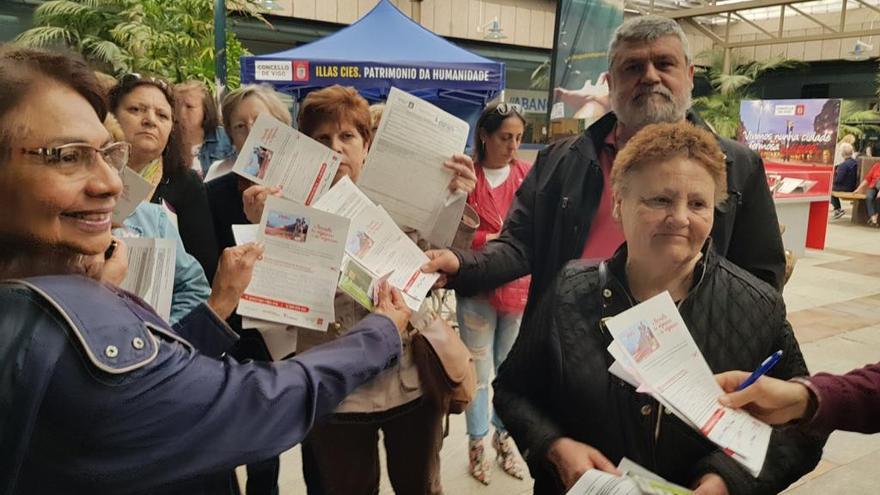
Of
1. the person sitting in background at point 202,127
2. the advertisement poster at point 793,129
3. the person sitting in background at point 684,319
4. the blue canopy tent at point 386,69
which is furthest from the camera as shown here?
the advertisement poster at point 793,129

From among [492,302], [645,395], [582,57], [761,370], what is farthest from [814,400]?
[582,57]

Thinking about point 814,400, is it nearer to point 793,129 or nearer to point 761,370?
point 761,370

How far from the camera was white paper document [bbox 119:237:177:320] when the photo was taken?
1.48m

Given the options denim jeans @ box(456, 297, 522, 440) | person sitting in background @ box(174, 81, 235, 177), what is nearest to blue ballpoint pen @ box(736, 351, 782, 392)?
denim jeans @ box(456, 297, 522, 440)

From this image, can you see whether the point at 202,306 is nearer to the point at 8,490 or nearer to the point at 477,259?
the point at 8,490

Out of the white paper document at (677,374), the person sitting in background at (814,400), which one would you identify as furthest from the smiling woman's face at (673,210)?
the person sitting in background at (814,400)

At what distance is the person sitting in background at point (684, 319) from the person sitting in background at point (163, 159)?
1.32 m

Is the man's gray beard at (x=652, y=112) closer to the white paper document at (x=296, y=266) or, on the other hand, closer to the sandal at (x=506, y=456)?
the white paper document at (x=296, y=266)

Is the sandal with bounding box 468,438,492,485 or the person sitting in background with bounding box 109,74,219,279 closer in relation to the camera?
the person sitting in background with bounding box 109,74,219,279

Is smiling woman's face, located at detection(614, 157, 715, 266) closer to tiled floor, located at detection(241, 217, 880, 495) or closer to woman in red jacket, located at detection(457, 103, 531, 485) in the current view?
woman in red jacket, located at detection(457, 103, 531, 485)

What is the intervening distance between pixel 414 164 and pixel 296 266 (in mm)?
494

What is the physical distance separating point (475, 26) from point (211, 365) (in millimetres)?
14710

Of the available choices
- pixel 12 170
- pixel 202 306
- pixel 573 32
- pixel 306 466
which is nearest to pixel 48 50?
pixel 12 170

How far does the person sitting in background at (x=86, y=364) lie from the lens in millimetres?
746
